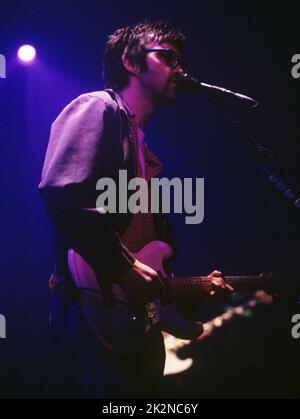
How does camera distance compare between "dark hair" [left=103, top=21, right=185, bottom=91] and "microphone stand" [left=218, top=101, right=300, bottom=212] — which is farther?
"dark hair" [left=103, top=21, right=185, bottom=91]

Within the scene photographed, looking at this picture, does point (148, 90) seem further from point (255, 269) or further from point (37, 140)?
point (255, 269)

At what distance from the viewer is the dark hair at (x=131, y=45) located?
2.03m

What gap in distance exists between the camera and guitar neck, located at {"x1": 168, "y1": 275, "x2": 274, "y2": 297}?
179 cm

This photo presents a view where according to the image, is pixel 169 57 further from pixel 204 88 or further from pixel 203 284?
pixel 203 284

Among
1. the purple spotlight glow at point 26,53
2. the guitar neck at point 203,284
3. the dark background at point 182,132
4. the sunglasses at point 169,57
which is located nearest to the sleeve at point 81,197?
the guitar neck at point 203,284

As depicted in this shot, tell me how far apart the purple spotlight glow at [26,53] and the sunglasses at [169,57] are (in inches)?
48.7

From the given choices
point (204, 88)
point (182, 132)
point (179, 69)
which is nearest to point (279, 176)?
point (204, 88)

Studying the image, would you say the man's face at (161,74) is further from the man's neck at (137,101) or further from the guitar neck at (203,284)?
the guitar neck at (203,284)

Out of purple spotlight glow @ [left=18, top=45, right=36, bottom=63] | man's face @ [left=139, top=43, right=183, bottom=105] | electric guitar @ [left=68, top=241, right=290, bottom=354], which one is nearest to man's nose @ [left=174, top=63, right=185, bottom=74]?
man's face @ [left=139, top=43, right=183, bottom=105]

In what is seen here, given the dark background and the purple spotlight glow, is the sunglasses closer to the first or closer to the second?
the dark background

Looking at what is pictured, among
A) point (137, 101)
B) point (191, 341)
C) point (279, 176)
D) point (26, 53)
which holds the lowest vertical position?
point (191, 341)

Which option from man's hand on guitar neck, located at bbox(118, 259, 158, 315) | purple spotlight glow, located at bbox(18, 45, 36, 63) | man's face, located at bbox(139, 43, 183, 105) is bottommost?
man's hand on guitar neck, located at bbox(118, 259, 158, 315)

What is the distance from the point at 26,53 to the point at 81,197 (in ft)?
6.48

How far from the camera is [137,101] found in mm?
1987
